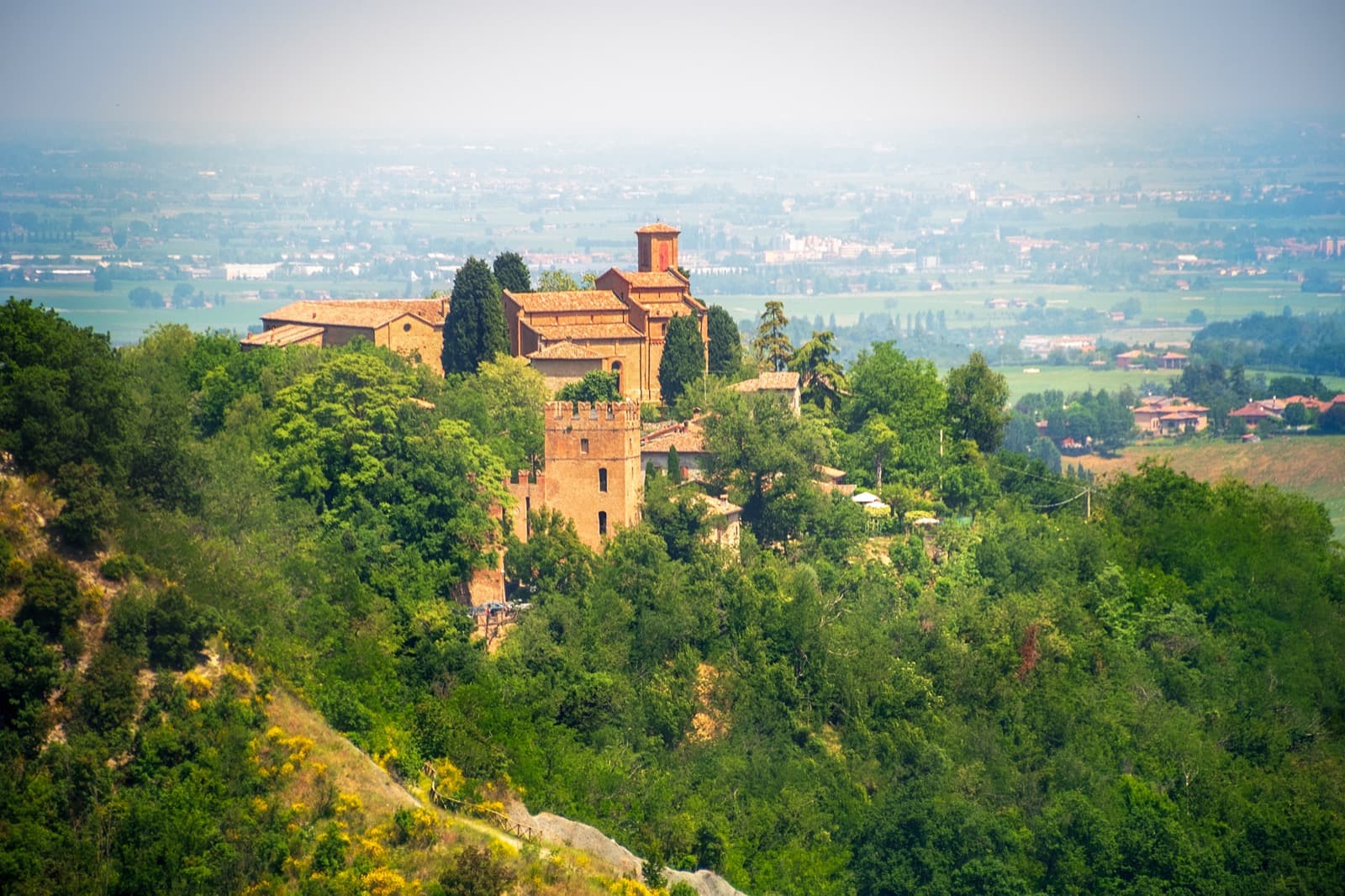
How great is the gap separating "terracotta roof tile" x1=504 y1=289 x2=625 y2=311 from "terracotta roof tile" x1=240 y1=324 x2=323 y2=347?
12.6 ft

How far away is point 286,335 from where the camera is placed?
41500mm

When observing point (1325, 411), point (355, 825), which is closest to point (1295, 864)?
point (355, 825)

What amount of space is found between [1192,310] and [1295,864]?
155 m

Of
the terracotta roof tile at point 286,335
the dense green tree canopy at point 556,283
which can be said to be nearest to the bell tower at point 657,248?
the dense green tree canopy at point 556,283

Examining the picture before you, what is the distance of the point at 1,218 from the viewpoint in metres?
118

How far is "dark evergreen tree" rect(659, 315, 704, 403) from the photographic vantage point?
39.6 meters

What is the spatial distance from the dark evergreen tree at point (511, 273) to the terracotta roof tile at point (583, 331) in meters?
1.92

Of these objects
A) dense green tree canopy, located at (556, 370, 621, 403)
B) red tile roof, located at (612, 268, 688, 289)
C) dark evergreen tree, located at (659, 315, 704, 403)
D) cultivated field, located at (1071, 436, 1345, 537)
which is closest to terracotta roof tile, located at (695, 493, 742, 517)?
dense green tree canopy, located at (556, 370, 621, 403)

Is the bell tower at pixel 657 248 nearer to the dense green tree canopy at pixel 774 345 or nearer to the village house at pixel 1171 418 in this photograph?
the dense green tree canopy at pixel 774 345

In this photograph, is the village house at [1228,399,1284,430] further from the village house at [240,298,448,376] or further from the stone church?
the village house at [240,298,448,376]

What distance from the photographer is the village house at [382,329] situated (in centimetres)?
4078

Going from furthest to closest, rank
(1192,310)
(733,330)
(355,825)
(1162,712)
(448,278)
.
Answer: (1192,310)
(448,278)
(733,330)
(1162,712)
(355,825)

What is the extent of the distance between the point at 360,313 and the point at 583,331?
482cm

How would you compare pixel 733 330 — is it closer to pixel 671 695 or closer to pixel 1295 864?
pixel 671 695
